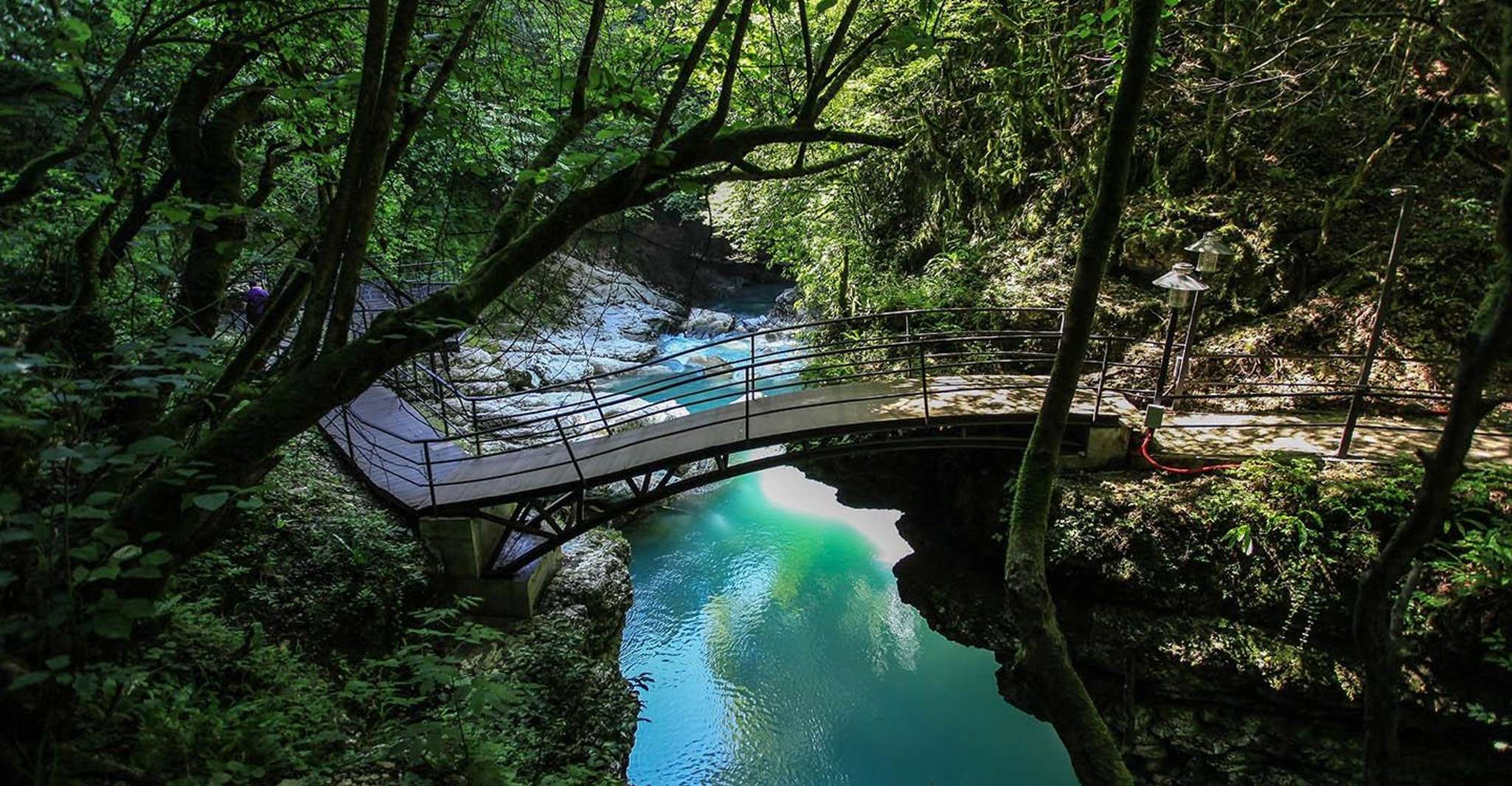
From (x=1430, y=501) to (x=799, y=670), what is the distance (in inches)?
391

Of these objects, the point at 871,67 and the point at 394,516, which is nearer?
the point at 394,516

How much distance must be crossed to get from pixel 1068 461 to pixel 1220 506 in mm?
1394

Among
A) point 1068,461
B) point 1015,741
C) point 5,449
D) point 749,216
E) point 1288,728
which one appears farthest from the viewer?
point 749,216

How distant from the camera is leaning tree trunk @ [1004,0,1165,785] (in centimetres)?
261

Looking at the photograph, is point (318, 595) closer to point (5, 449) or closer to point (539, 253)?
point (5, 449)

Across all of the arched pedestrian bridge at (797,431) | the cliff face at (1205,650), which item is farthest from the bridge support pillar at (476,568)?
the cliff face at (1205,650)

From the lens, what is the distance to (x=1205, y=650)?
596cm

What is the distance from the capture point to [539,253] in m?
2.74

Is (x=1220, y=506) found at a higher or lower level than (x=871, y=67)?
lower

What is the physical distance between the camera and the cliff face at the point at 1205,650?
5.64 m

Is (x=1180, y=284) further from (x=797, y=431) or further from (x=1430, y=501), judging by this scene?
(x=1430, y=501)

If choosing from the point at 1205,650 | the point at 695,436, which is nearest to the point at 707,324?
the point at 695,436

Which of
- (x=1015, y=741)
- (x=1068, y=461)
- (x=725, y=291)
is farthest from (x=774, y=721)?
(x=725, y=291)

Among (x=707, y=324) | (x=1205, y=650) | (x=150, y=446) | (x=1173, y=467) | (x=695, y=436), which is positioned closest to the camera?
(x=150, y=446)
